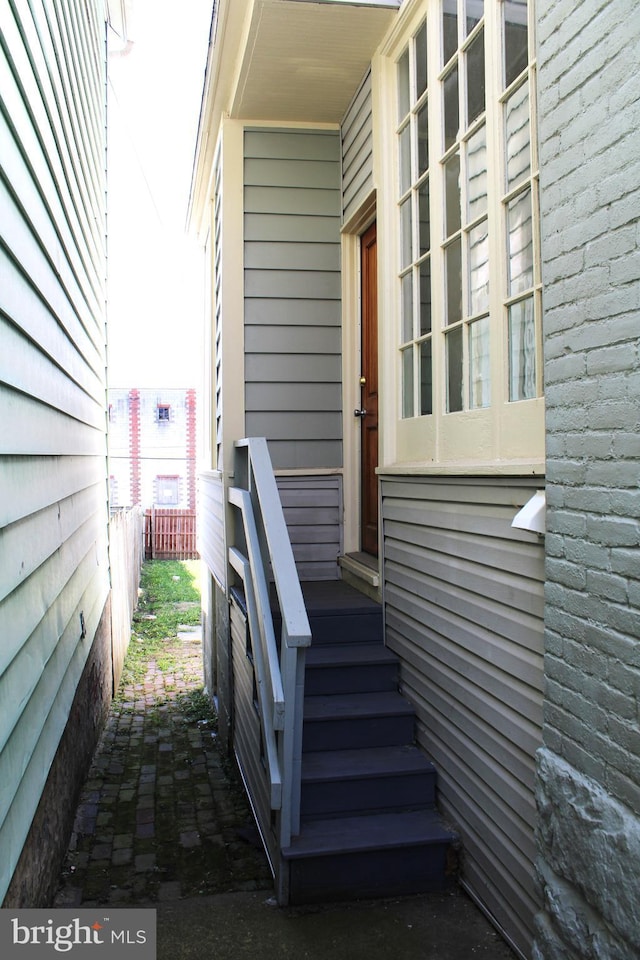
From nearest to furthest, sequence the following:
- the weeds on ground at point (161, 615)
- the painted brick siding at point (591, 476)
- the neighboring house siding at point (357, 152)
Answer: the painted brick siding at point (591, 476), the neighboring house siding at point (357, 152), the weeds on ground at point (161, 615)

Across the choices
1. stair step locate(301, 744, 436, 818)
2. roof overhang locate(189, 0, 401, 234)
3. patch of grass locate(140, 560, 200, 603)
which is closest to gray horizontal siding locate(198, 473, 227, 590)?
stair step locate(301, 744, 436, 818)

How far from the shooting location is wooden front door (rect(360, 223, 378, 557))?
4.71 m

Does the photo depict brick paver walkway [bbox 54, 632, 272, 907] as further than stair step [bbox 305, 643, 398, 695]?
No

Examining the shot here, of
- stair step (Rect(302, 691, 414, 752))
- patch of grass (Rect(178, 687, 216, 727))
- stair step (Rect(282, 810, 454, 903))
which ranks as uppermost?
stair step (Rect(302, 691, 414, 752))

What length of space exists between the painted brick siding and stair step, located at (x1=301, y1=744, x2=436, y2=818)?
103 centimetres

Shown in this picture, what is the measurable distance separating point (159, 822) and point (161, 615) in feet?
23.6

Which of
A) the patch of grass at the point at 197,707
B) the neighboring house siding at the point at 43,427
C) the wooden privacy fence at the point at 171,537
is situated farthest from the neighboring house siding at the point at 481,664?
the wooden privacy fence at the point at 171,537

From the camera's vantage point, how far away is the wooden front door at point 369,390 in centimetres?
471

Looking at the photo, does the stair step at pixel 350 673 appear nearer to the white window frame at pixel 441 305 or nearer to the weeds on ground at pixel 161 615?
the white window frame at pixel 441 305

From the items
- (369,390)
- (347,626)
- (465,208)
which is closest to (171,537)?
(369,390)

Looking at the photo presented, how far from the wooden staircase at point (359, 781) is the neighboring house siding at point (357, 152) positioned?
2.36 m

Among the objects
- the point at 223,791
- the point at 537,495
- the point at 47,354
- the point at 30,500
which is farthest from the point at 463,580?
the point at 223,791

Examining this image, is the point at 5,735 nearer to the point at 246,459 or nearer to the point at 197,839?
the point at 197,839

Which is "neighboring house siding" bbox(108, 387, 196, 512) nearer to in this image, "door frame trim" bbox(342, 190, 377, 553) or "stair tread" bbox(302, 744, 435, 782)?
"door frame trim" bbox(342, 190, 377, 553)
